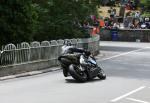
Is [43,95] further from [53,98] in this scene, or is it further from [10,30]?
[10,30]

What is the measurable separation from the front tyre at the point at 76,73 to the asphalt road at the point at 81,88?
0.72ft

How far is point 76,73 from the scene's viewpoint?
17516 millimetres

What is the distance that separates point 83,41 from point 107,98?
12.9m

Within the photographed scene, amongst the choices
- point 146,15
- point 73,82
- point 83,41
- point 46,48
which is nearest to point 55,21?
→ point 83,41

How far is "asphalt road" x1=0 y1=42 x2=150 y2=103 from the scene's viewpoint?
13.7 m

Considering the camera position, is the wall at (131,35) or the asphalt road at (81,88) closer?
the asphalt road at (81,88)

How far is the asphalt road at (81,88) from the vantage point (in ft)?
44.9

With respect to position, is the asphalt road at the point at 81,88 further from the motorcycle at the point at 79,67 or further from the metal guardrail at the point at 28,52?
the metal guardrail at the point at 28,52

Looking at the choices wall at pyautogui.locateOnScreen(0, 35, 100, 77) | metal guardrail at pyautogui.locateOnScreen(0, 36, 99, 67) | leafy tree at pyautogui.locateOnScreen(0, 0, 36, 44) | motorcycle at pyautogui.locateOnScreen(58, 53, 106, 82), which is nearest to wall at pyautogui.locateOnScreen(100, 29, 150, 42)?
metal guardrail at pyautogui.locateOnScreen(0, 36, 99, 67)

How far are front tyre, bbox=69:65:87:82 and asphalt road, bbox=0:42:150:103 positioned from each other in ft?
0.72

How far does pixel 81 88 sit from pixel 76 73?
5.15 feet

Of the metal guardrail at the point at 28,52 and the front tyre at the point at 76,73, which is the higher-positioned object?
the metal guardrail at the point at 28,52

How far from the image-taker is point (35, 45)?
72.1 feet

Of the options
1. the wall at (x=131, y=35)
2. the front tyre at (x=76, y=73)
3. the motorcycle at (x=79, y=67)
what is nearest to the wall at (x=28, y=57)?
the motorcycle at (x=79, y=67)
